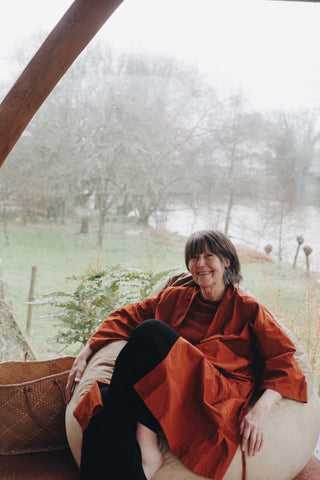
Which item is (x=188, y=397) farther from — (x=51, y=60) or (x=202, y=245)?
(x=51, y=60)

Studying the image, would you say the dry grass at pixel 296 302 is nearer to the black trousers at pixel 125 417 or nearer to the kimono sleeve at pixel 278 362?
the kimono sleeve at pixel 278 362

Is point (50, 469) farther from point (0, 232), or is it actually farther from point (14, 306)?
point (0, 232)

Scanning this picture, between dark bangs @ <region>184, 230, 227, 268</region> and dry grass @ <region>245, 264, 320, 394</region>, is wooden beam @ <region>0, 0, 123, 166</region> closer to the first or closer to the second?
dark bangs @ <region>184, 230, 227, 268</region>

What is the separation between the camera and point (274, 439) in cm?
191

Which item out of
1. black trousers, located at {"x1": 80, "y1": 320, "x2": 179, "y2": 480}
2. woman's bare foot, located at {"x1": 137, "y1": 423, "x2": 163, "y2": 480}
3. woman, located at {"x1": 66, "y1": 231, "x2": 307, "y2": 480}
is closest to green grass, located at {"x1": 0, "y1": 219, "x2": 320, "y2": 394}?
woman, located at {"x1": 66, "y1": 231, "x2": 307, "y2": 480}

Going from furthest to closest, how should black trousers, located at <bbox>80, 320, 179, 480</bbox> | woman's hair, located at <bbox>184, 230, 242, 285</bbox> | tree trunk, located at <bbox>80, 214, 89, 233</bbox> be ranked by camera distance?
tree trunk, located at <bbox>80, 214, 89, 233</bbox>
woman's hair, located at <bbox>184, 230, 242, 285</bbox>
black trousers, located at <bbox>80, 320, 179, 480</bbox>

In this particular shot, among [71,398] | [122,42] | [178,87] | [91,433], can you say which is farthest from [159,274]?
[122,42]

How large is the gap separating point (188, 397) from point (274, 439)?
1.41 ft

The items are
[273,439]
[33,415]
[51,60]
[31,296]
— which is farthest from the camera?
[31,296]

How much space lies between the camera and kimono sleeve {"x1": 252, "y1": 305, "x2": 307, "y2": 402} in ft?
6.42

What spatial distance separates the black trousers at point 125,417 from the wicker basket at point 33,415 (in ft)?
1.61

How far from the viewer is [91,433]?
1849 millimetres

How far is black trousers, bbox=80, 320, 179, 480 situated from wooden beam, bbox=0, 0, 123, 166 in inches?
47.2

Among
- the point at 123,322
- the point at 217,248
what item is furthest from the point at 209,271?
the point at 123,322
